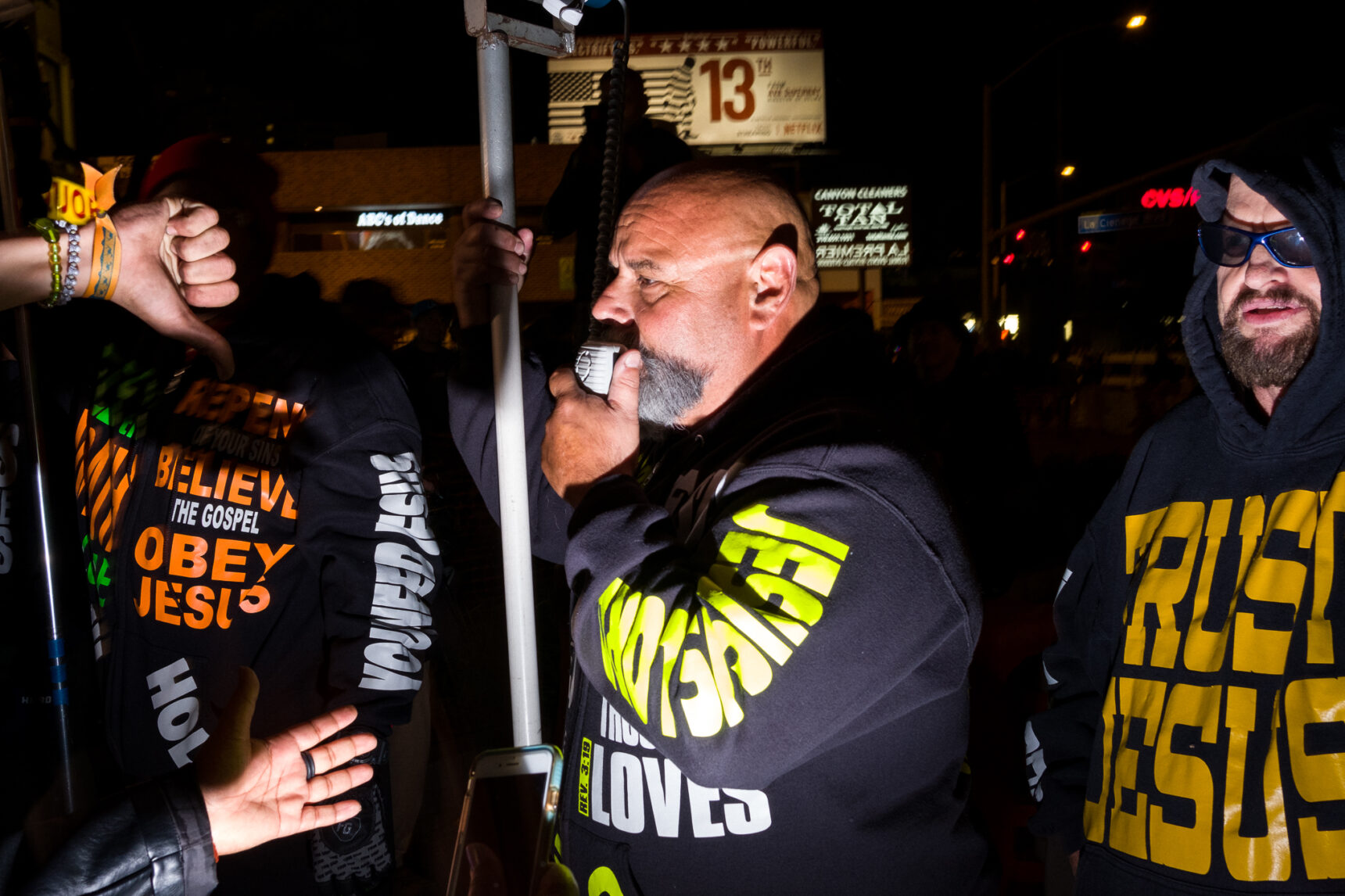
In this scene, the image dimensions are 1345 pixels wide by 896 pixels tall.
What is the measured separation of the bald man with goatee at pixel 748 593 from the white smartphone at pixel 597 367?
32 mm

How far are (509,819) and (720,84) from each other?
23533 millimetres

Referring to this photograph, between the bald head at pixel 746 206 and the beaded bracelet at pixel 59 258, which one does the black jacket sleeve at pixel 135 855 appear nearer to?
the beaded bracelet at pixel 59 258

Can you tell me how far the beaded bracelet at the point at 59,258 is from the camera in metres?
1.60

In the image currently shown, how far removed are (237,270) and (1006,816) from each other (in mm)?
3387

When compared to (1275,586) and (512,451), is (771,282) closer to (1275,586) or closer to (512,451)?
(512,451)

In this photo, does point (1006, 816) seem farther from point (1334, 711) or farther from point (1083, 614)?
point (1334, 711)

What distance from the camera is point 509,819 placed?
62.7 inches

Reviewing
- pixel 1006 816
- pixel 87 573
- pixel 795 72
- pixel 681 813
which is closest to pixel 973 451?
pixel 1006 816

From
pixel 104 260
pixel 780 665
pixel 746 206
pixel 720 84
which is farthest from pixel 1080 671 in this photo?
pixel 720 84

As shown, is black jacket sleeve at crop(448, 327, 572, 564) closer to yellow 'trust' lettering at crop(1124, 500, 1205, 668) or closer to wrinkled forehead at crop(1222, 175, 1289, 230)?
yellow 'trust' lettering at crop(1124, 500, 1205, 668)

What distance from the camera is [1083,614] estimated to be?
7.10 feet

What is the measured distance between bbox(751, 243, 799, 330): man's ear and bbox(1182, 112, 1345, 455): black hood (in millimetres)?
929

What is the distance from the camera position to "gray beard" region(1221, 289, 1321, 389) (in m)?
1.83

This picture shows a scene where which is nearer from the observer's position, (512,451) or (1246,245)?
(512,451)
